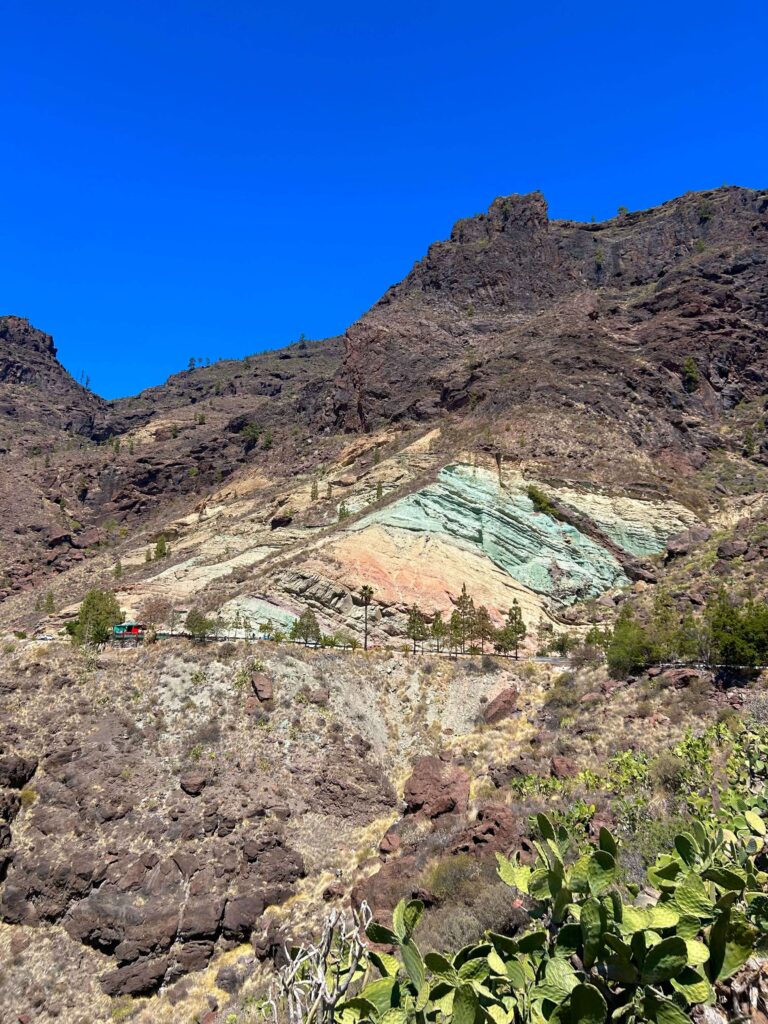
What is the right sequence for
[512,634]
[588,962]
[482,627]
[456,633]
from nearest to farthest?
[588,962], [456,633], [512,634], [482,627]

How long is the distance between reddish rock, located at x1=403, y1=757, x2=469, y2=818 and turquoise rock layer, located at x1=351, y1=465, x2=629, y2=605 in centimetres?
2331

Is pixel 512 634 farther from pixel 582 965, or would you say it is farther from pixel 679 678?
pixel 582 965

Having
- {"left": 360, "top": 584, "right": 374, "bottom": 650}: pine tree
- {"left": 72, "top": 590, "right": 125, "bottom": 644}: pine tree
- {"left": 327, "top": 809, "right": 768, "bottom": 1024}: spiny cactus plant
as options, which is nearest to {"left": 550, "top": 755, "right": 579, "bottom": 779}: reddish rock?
{"left": 327, "top": 809, "right": 768, "bottom": 1024}: spiny cactus plant

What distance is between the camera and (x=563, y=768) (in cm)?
1866

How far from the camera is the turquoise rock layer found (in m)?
44.9

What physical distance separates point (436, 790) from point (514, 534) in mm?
28785

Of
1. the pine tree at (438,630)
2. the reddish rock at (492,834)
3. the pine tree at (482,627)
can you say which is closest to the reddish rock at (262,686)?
the pine tree at (438,630)

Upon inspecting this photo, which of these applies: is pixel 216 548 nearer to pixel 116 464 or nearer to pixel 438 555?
pixel 438 555

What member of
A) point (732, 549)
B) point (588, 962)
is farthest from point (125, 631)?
point (732, 549)

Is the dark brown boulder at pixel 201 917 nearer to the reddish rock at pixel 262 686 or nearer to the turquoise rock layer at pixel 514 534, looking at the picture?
the reddish rock at pixel 262 686

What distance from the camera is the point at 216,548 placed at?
54062mm

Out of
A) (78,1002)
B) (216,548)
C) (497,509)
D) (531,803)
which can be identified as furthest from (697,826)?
(216,548)

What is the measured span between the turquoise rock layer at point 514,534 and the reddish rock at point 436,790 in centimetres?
2331

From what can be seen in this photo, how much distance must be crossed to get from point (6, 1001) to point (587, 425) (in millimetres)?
59403
